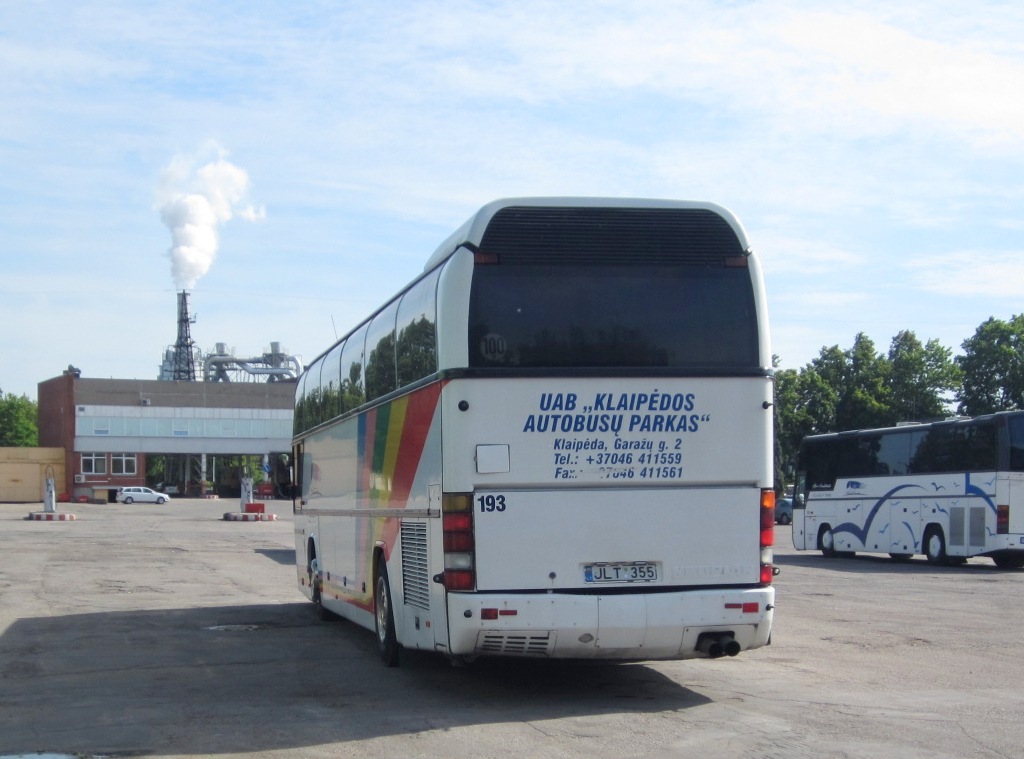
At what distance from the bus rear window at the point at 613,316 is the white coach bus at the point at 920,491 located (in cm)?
1852

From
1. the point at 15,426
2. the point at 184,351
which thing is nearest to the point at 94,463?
the point at 184,351

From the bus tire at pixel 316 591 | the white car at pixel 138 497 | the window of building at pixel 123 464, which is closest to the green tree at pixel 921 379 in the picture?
the white car at pixel 138 497

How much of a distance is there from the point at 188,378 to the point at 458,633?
11617 centimetres

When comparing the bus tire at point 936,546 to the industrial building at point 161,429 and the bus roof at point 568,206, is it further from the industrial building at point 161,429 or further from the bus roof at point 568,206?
the industrial building at point 161,429

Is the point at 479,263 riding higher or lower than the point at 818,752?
higher

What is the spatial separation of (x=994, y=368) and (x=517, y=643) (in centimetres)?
8164

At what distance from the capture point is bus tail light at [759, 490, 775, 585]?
9539 mm

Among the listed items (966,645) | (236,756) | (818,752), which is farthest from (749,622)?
(966,645)

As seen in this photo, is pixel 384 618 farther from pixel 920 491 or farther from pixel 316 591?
pixel 920 491

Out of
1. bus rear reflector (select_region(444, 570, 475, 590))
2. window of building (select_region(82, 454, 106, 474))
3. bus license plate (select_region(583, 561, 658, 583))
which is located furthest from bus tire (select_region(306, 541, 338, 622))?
window of building (select_region(82, 454, 106, 474))

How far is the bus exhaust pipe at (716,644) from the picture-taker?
930 cm

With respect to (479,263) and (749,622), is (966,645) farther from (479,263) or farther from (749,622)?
(479,263)

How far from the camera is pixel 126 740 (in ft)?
27.1

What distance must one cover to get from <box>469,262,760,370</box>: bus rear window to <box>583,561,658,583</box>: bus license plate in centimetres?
146
